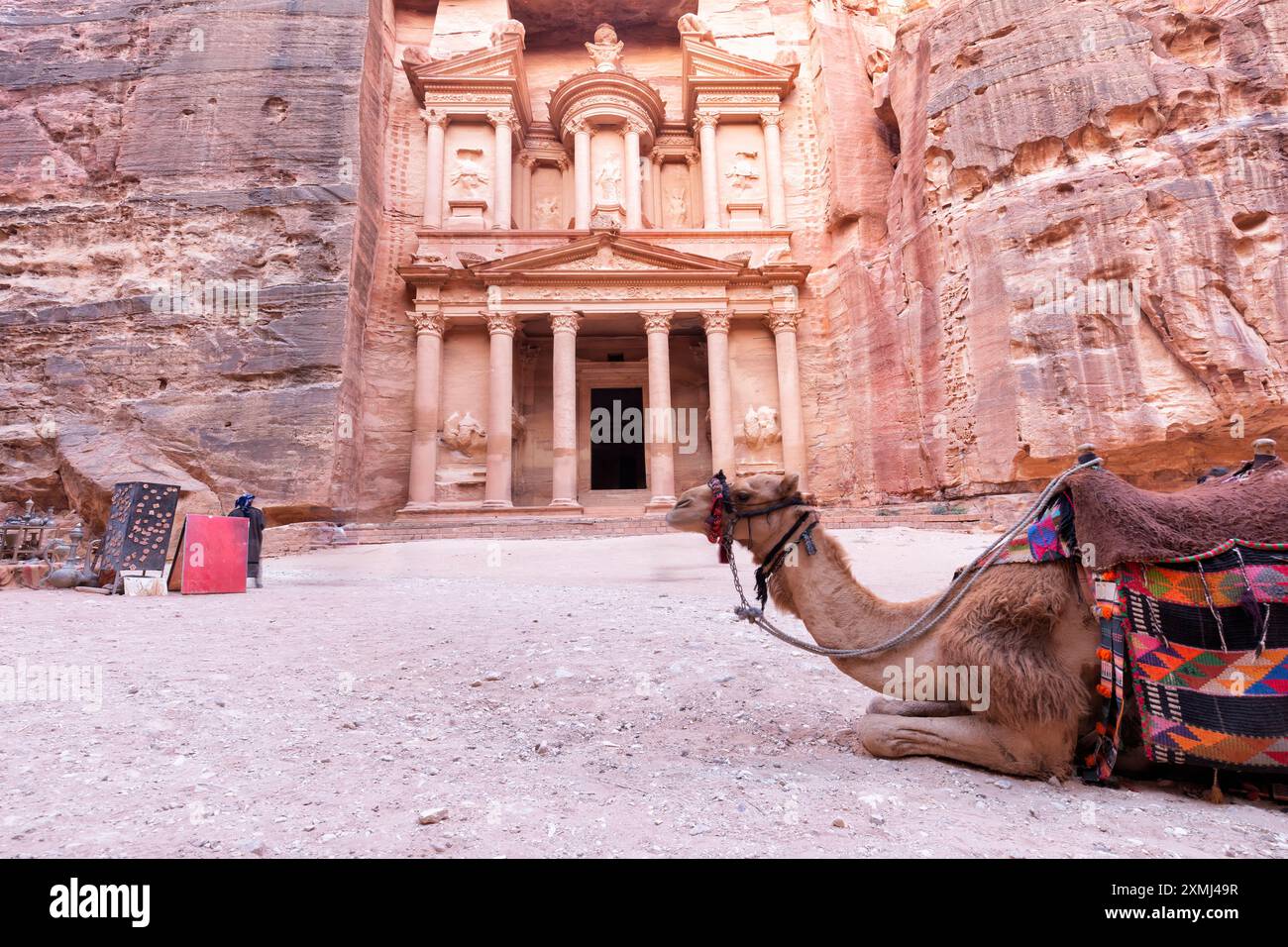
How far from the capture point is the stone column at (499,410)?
19922 mm

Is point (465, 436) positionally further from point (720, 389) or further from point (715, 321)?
point (715, 321)

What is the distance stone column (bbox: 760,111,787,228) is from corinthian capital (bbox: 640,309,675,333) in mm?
6013

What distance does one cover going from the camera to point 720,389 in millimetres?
21188

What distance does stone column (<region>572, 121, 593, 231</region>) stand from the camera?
2372cm

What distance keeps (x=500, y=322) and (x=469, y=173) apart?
6.95 metres

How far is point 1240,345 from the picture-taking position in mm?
12945

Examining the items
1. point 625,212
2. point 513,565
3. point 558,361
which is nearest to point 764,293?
point 625,212

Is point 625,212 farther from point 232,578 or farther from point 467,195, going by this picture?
point 232,578

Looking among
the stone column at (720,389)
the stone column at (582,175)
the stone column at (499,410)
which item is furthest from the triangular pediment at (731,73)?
the stone column at (499,410)

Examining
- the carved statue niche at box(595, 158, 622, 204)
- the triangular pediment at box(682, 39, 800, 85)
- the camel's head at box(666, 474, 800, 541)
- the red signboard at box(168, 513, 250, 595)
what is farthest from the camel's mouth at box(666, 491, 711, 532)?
the triangular pediment at box(682, 39, 800, 85)

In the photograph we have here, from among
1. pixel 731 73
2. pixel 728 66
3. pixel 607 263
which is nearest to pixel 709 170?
pixel 731 73

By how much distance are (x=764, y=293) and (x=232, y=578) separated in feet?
60.0

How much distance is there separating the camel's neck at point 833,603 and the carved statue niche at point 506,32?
2765cm

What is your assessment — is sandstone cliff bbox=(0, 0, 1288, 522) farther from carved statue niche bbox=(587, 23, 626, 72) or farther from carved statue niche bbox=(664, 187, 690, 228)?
carved statue niche bbox=(587, 23, 626, 72)
